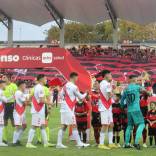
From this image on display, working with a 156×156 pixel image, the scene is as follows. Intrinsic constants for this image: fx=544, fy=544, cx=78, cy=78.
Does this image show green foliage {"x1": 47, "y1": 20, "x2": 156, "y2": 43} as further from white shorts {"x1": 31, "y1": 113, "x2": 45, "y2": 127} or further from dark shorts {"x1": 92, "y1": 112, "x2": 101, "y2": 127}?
white shorts {"x1": 31, "y1": 113, "x2": 45, "y2": 127}

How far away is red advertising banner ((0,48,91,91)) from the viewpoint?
17.3 meters

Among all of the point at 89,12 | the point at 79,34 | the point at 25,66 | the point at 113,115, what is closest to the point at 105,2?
the point at 89,12

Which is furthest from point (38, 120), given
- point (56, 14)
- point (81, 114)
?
point (56, 14)

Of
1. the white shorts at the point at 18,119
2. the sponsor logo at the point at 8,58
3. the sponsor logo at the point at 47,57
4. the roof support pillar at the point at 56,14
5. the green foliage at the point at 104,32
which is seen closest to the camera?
the white shorts at the point at 18,119

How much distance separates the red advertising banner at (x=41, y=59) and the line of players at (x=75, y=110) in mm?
2051

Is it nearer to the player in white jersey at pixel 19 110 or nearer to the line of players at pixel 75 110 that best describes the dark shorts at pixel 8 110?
the line of players at pixel 75 110

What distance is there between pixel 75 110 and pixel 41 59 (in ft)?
9.37

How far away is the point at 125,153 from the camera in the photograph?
13.4 m

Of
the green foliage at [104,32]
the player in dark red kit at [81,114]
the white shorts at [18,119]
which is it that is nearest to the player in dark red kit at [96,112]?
the player in dark red kit at [81,114]

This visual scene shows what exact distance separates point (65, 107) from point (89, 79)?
2.64m

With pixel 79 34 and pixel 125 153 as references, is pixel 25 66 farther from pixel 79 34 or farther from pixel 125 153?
pixel 79 34

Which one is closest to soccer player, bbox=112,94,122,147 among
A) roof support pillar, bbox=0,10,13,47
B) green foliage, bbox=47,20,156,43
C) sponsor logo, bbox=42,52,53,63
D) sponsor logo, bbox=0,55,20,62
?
sponsor logo, bbox=42,52,53,63

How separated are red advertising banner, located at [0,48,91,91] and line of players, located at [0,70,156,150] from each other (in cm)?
205

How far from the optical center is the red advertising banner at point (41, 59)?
1727 cm
